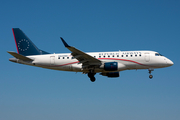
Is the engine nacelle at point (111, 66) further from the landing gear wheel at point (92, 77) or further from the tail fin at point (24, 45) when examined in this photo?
the tail fin at point (24, 45)

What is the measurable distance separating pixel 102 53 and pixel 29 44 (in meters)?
14.5

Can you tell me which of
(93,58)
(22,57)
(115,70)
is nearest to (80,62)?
(93,58)

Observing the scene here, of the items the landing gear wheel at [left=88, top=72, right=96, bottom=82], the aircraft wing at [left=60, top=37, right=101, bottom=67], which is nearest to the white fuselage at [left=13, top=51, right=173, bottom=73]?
the aircraft wing at [left=60, top=37, right=101, bottom=67]

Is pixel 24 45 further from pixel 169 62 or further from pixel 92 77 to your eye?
pixel 169 62

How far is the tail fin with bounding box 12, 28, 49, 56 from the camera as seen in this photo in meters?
47.6

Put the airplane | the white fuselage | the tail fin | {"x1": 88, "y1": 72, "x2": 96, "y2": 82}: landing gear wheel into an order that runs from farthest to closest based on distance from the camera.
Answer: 1. the tail fin
2. {"x1": 88, "y1": 72, "x2": 96, "y2": 82}: landing gear wheel
3. the white fuselage
4. the airplane

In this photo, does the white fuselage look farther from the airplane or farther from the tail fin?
the tail fin

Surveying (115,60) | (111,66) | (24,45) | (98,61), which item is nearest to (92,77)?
(98,61)

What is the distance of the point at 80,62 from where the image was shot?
4297cm

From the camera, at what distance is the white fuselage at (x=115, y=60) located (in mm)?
42781

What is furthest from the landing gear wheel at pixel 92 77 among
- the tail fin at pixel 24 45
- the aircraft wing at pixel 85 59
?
the tail fin at pixel 24 45

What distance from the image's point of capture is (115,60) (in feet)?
141

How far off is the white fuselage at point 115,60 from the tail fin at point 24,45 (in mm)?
2552

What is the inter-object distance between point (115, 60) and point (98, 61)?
2972 millimetres
